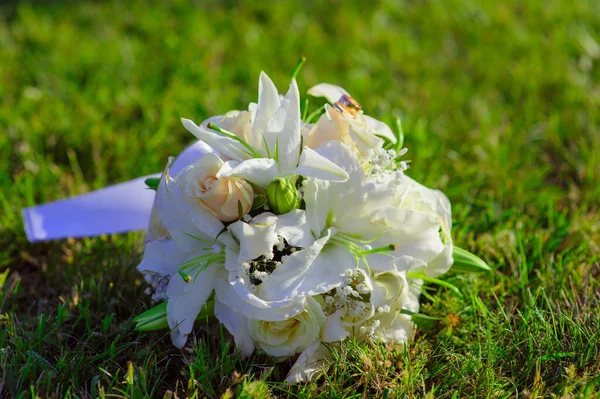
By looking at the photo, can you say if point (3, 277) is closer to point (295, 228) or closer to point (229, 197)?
point (229, 197)

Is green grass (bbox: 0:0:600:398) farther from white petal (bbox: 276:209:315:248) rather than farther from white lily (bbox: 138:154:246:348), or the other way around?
white petal (bbox: 276:209:315:248)

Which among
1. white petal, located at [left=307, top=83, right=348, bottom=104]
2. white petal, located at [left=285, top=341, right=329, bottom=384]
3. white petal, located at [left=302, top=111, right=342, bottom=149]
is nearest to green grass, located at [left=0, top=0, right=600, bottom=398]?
white petal, located at [left=285, top=341, right=329, bottom=384]

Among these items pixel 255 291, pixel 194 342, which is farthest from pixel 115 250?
pixel 255 291

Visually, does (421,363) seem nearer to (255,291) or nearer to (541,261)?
(255,291)

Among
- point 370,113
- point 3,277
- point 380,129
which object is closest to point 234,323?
point 380,129

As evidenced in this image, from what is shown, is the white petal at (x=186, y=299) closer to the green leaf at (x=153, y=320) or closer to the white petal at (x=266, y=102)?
the green leaf at (x=153, y=320)

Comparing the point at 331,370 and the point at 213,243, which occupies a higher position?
the point at 213,243

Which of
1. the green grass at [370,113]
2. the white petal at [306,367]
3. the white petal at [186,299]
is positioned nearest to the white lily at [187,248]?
the white petal at [186,299]
